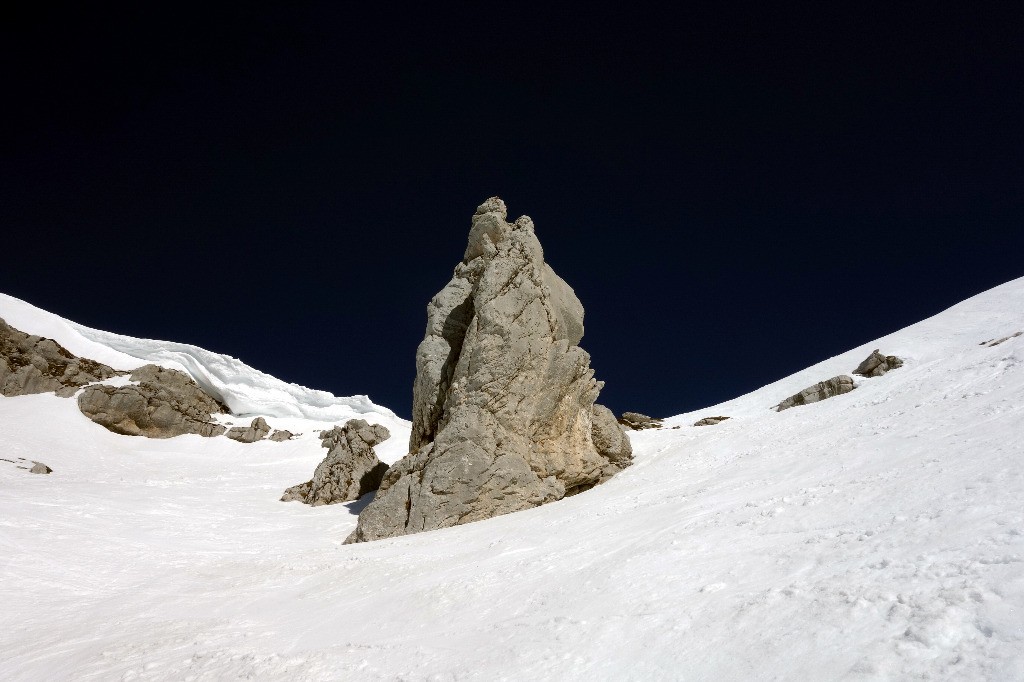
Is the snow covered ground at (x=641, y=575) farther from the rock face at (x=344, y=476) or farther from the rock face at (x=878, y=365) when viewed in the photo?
the rock face at (x=878, y=365)

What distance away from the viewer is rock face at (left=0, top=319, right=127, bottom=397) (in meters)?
38.8

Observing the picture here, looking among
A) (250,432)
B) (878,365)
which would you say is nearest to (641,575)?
(878,365)

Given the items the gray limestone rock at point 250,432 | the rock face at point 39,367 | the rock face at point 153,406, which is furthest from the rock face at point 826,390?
the rock face at point 39,367

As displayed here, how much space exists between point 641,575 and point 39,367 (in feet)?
158

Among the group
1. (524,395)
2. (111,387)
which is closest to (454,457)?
(524,395)

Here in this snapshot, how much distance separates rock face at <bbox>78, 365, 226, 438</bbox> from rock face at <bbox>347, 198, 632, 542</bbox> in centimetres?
2804

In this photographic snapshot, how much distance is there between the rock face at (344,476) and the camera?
24344 millimetres

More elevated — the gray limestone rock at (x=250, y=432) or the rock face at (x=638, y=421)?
the gray limestone rock at (x=250, y=432)

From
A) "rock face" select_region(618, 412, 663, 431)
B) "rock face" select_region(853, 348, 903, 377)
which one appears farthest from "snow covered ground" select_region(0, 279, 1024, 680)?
"rock face" select_region(618, 412, 663, 431)

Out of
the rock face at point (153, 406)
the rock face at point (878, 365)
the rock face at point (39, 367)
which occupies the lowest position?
the rock face at point (878, 365)

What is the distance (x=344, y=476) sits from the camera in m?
24.9

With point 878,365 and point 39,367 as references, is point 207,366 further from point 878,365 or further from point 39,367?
point 878,365

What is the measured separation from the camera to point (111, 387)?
39438mm

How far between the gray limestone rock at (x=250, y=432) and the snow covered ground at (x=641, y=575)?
2162 centimetres
